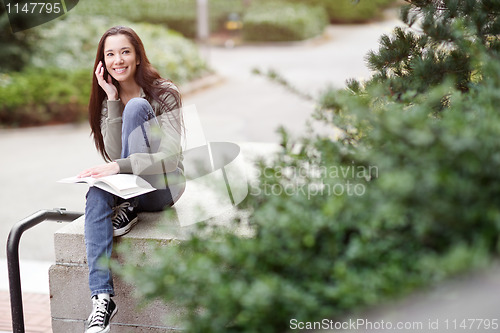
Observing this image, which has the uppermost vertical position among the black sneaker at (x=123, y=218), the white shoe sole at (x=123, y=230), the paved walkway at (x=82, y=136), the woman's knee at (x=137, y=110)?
the woman's knee at (x=137, y=110)

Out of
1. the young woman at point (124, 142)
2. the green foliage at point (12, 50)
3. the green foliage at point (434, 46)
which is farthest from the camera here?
the green foliage at point (12, 50)

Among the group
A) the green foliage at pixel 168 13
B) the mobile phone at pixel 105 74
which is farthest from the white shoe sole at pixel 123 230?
the green foliage at pixel 168 13

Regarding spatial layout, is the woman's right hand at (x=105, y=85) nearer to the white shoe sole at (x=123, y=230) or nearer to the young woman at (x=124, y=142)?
the young woman at (x=124, y=142)

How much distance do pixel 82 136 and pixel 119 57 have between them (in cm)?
646

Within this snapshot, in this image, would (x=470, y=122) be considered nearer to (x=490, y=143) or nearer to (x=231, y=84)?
(x=490, y=143)

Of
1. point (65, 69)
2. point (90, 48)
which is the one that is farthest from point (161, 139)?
point (90, 48)

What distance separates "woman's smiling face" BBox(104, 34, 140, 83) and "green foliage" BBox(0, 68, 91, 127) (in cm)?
717

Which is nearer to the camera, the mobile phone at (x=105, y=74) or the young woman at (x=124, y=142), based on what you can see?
the young woman at (x=124, y=142)

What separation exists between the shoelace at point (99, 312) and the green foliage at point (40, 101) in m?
7.80

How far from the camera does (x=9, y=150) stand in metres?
8.47

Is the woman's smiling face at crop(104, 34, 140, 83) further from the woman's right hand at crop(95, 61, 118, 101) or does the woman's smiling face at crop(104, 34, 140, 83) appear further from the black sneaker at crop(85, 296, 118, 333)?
the black sneaker at crop(85, 296, 118, 333)

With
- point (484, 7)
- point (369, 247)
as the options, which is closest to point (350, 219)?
point (369, 247)

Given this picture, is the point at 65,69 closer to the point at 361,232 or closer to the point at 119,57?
the point at 119,57

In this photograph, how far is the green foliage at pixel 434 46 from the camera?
2.44 metres
